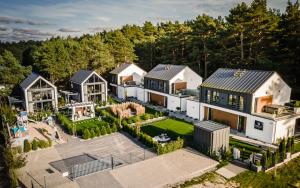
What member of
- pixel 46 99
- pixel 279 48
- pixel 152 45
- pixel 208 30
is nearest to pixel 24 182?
pixel 46 99

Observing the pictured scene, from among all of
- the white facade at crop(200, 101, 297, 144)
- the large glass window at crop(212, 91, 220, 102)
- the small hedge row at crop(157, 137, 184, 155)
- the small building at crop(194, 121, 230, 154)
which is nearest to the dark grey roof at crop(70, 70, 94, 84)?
the large glass window at crop(212, 91, 220, 102)

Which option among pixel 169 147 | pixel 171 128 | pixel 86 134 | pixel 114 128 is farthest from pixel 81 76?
pixel 169 147

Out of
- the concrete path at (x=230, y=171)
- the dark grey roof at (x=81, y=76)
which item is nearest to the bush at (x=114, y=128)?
the concrete path at (x=230, y=171)

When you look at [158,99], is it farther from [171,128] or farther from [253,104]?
[253,104]

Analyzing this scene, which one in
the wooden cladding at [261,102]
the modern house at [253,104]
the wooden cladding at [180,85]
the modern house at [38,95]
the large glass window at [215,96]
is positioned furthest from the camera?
the wooden cladding at [180,85]

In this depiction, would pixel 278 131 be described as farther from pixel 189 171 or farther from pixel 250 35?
pixel 250 35

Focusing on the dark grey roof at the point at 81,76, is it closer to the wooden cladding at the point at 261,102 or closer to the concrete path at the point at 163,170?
the concrete path at the point at 163,170

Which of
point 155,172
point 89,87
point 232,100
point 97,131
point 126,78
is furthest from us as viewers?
point 126,78

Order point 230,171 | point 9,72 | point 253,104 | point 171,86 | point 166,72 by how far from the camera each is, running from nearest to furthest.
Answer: point 230,171
point 253,104
point 171,86
point 166,72
point 9,72
